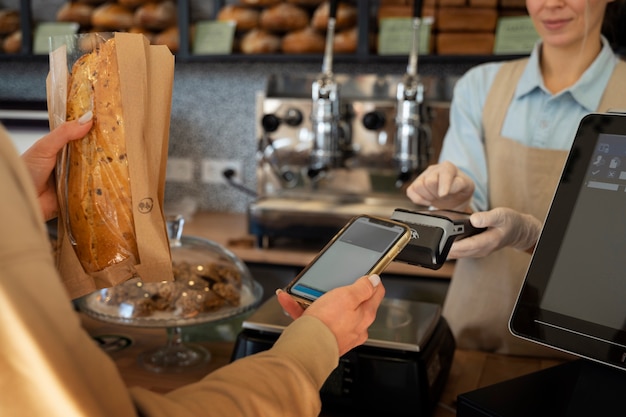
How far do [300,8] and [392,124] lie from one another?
1.60 feet

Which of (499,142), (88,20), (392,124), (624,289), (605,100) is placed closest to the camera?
(624,289)

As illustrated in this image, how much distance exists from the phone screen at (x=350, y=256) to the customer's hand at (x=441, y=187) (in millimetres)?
336

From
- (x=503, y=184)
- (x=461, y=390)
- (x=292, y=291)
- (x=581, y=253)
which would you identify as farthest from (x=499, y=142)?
(x=292, y=291)

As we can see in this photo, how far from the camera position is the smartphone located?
785 mm

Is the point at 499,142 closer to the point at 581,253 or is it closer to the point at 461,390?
the point at 461,390

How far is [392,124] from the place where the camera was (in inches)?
83.7

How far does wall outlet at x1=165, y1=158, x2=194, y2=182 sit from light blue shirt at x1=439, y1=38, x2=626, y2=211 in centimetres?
131

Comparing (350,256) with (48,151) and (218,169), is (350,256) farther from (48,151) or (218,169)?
(218,169)

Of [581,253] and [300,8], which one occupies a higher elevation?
[300,8]

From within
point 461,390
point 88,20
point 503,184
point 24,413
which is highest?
point 88,20

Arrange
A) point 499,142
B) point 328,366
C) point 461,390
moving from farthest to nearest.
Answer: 1. point 499,142
2. point 461,390
3. point 328,366

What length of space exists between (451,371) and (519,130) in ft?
1.97

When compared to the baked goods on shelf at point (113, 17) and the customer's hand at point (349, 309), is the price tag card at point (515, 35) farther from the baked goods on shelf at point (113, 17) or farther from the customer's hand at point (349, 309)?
the customer's hand at point (349, 309)

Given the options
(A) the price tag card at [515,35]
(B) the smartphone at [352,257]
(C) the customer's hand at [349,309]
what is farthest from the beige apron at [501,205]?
(C) the customer's hand at [349,309]
